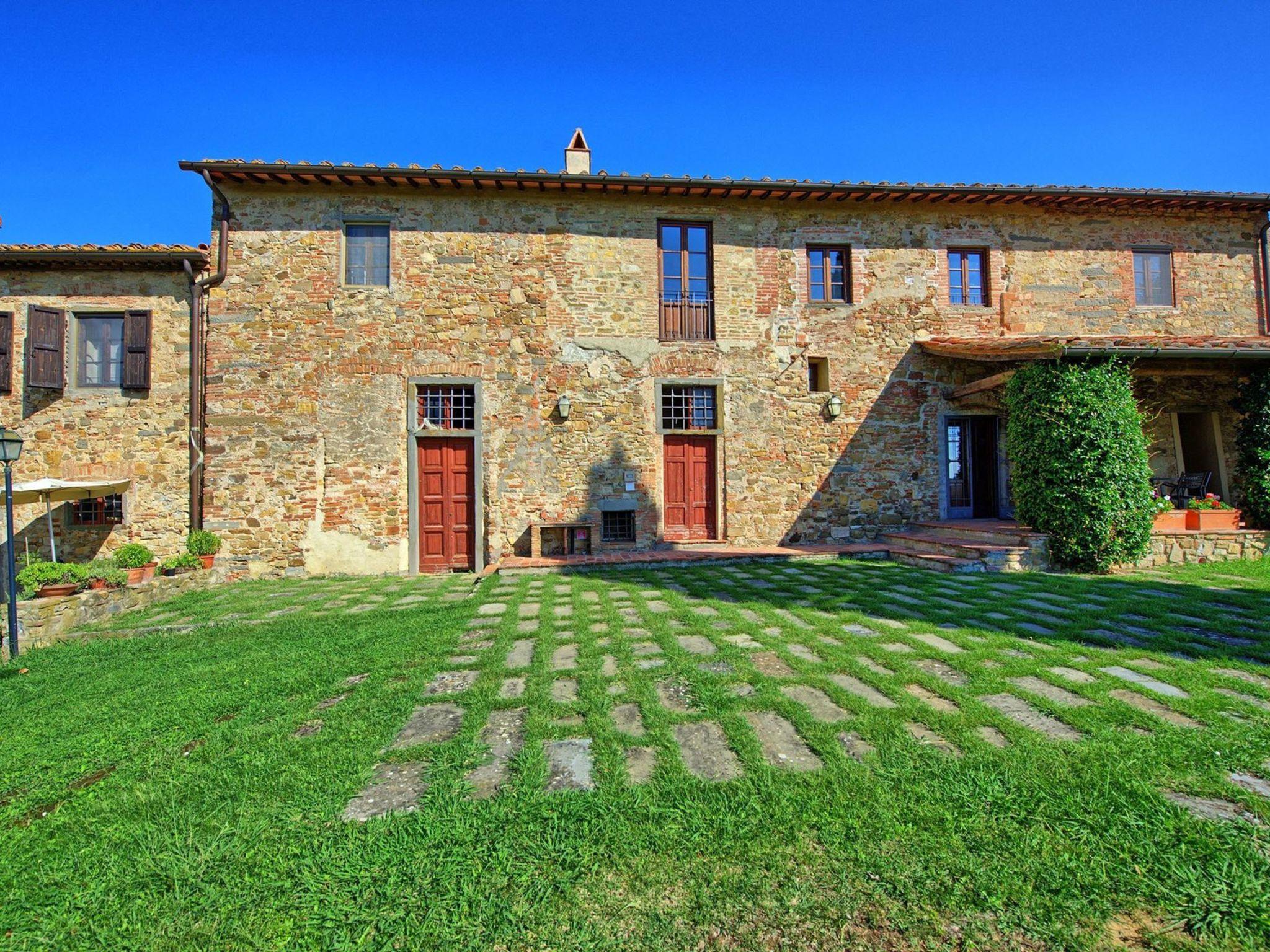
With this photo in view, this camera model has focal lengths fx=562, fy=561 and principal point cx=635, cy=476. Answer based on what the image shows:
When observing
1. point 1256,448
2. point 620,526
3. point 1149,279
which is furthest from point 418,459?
point 1149,279

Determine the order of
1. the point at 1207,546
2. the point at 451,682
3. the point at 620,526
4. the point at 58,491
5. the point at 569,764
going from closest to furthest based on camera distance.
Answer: the point at 569,764 < the point at 451,682 < the point at 58,491 < the point at 1207,546 < the point at 620,526

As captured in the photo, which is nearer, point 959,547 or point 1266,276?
point 959,547

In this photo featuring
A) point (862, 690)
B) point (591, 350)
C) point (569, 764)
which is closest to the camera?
point (569, 764)

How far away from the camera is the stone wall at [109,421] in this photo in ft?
28.9

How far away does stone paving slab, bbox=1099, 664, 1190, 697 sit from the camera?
3.20m

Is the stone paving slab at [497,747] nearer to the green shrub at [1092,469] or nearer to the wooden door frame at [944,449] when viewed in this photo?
the green shrub at [1092,469]

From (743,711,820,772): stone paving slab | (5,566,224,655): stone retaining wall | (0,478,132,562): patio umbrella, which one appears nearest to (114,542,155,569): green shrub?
(5,566,224,655): stone retaining wall

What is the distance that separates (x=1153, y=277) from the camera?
10844mm

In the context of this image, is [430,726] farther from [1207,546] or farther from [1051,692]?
[1207,546]

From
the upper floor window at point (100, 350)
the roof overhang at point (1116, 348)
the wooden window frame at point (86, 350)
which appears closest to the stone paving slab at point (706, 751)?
the roof overhang at point (1116, 348)

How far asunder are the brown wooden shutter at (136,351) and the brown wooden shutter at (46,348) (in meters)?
0.89

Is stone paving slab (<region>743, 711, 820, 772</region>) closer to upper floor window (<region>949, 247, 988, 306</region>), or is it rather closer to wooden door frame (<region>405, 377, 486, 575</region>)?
wooden door frame (<region>405, 377, 486, 575</region>)

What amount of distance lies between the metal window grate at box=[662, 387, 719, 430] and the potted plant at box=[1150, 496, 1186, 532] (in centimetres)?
661

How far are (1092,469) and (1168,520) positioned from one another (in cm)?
206
